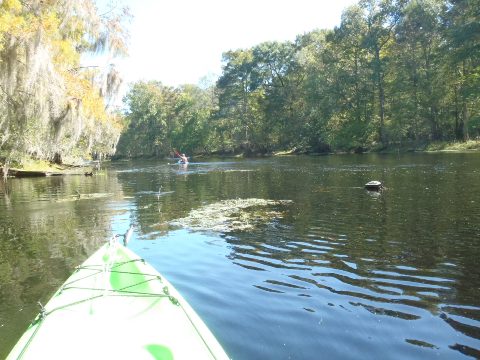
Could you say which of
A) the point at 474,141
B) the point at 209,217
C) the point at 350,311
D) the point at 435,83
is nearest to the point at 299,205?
the point at 209,217

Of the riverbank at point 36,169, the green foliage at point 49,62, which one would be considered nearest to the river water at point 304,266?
the green foliage at point 49,62

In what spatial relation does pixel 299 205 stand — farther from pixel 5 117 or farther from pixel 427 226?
pixel 5 117

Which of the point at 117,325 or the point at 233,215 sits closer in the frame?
the point at 117,325

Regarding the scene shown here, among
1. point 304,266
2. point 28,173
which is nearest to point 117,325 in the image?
point 304,266

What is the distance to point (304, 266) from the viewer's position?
8.30m

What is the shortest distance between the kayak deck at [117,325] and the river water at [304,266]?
39.3 inches

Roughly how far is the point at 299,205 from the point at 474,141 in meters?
37.3

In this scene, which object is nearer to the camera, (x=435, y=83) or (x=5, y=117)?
(x=5, y=117)

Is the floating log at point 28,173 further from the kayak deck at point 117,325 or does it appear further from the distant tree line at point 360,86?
the distant tree line at point 360,86

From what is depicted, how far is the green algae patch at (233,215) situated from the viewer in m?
12.7

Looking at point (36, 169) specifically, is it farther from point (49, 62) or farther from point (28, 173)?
point (49, 62)

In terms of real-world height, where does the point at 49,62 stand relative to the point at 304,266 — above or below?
above

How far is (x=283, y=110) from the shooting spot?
7256 centimetres

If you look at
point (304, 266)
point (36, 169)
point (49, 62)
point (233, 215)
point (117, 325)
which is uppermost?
point (49, 62)
